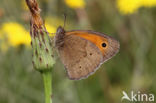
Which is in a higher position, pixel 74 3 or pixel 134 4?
pixel 74 3

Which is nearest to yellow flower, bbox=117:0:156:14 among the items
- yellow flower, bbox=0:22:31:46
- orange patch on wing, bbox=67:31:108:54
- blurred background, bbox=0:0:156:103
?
blurred background, bbox=0:0:156:103

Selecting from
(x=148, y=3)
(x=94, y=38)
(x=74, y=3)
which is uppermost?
(x=74, y=3)

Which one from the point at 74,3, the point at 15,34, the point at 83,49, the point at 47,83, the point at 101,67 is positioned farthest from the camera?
the point at 74,3

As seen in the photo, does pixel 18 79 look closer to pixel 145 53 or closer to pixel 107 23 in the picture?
pixel 145 53

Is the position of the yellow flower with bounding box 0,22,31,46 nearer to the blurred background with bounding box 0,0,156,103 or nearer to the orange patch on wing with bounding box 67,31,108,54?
the blurred background with bounding box 0,0,156,103

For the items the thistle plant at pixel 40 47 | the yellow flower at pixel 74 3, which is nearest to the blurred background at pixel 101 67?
the yellow flower at pixel 74 3

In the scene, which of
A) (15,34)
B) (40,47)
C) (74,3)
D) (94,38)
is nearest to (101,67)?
(74,3)

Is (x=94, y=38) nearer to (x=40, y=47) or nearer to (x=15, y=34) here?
(x=40, y=47)

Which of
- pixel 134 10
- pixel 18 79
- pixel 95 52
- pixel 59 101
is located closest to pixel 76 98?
pixel 59 101
